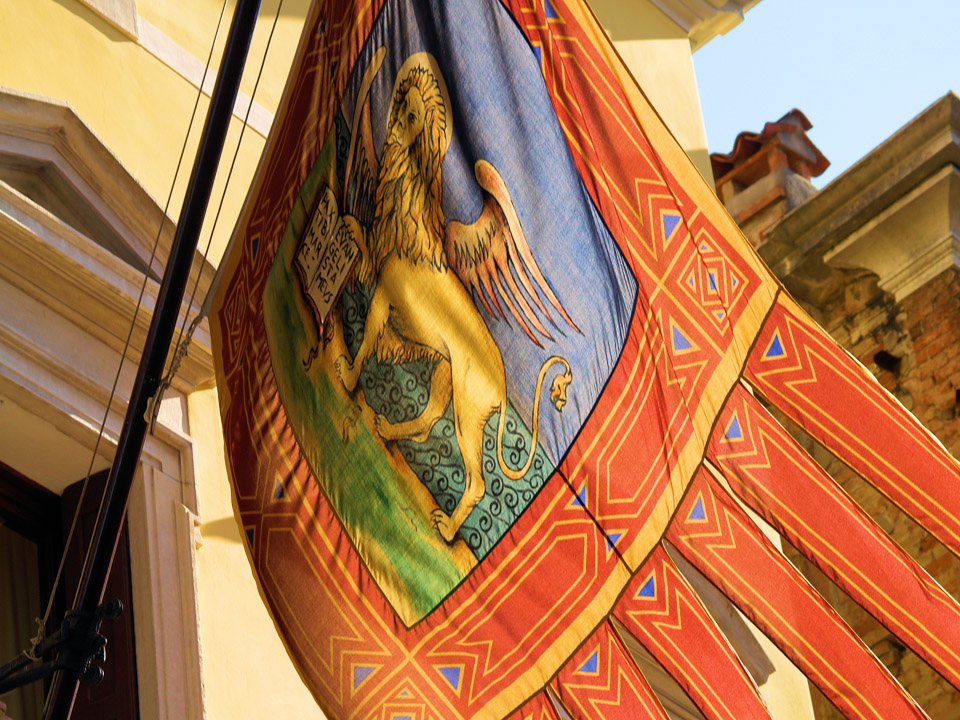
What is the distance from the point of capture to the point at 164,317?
3.26 meters

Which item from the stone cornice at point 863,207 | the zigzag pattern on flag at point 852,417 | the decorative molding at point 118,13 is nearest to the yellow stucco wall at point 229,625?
the decorative molding at point 118,13

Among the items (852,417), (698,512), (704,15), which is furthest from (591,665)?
(704,15)

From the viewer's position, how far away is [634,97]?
369cm

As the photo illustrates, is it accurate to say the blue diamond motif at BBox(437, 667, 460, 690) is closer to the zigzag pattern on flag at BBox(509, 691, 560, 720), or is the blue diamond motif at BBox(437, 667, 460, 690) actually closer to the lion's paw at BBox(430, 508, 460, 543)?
the lion's paw at BBox(430, 508, 460, 543)

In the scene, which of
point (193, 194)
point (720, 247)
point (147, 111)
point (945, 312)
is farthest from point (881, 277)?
point (193, 194)

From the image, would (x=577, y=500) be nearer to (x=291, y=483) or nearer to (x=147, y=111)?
(x=291, y=483)

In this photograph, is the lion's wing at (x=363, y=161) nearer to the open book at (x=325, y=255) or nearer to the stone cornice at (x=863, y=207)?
the open book at (x=325, y=255)

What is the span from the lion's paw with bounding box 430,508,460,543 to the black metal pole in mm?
751

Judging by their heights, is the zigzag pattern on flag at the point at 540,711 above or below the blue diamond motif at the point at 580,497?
below

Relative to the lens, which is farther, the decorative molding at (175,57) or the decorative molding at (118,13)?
the decorative molding at (175,57)

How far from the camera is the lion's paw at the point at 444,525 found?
3584 millimetres

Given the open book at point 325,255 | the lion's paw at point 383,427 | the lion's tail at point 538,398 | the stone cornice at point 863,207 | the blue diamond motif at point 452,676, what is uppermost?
the stone cornice at point 863,207

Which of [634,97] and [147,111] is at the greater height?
[147,111]

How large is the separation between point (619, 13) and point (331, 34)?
522 cm
